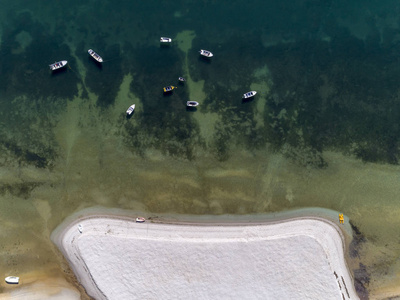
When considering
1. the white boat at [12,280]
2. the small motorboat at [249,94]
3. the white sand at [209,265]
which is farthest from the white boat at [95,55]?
the white boat at [12,280]

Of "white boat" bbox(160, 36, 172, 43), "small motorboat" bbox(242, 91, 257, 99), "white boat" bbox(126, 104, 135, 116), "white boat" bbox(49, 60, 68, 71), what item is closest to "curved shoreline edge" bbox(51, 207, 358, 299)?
"white boat" bbox(126, 104, 135, 116)

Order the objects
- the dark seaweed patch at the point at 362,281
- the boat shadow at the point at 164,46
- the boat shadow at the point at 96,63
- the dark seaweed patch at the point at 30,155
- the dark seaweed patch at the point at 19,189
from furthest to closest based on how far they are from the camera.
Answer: the boat shadow at the point at 164,46 → the boat shadow at the point at 96,63 → the dark seaweed patch at the point at 30,155 → the dark seaweed patch at the point at 19,189 → the dark seaweed patch at the point at 362,281

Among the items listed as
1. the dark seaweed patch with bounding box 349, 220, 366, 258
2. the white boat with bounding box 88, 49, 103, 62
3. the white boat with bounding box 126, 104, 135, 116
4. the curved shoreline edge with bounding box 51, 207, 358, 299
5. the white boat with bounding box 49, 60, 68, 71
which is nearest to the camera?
the curved shoreline edge with bounding box 51, 207, 358, 299

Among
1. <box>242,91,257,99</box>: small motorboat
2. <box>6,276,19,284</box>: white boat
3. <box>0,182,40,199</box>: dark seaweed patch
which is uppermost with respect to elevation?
<box>242,91,257,99</box>: small motorboat

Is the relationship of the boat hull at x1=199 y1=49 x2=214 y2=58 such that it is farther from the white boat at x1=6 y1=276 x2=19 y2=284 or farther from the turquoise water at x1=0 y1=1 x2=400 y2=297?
the white boat at x1=6 y1=276 x2=19 y2=284

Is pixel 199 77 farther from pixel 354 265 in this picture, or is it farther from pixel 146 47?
pixel 354 265

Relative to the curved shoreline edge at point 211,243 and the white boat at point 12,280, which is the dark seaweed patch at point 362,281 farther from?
the white boat at point 12,280
